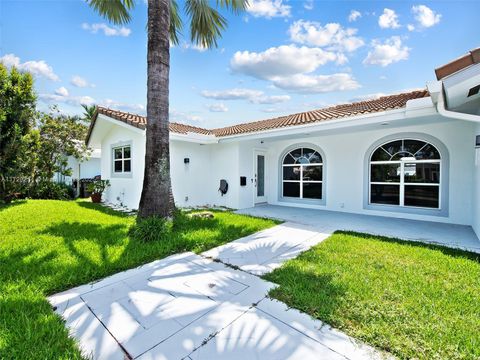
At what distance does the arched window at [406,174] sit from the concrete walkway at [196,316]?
6.69 metres

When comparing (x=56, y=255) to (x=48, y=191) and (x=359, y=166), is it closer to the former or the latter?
(x=359, y=166)

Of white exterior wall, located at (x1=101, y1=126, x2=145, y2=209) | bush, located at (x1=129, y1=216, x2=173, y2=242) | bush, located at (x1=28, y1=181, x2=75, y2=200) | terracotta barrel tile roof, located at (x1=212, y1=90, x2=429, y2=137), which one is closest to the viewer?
bush, located at (x1=129, y1=216, x2=173, y2=242)

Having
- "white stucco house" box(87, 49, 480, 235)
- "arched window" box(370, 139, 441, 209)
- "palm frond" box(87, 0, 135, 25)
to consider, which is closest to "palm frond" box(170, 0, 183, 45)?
"palm frond" box(87, 0, 135, 25)

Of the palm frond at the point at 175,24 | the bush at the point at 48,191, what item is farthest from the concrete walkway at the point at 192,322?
the bush at the point at 48,191

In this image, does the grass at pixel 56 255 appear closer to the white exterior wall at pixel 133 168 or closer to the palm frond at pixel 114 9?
the white exterior wall at pixel 133 168

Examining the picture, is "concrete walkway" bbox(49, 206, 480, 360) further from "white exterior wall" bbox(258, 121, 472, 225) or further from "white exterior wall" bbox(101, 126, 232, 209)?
"white exterior wall" bbox(101, 126, 232, 209)

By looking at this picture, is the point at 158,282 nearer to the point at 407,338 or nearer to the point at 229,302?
the point at 229,302

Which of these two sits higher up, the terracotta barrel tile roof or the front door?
the terracotta barrel tile roof

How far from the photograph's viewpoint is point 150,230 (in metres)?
6.20

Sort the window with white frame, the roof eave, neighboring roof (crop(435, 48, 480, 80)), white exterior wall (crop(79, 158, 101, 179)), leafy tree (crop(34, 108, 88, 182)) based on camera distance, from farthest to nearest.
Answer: white exterior wall (crop(79, 158, 101, 179)) → leafy tree (crop(34, 108, 88, 182)) → the window with white frame → the roof eave → neighboring roof (crop(435, 48, 480, 80))

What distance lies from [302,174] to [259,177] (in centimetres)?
234

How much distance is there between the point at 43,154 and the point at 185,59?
10.9 metres

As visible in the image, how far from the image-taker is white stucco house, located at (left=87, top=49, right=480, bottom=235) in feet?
23.1

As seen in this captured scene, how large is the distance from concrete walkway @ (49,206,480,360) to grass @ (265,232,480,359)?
29cm
